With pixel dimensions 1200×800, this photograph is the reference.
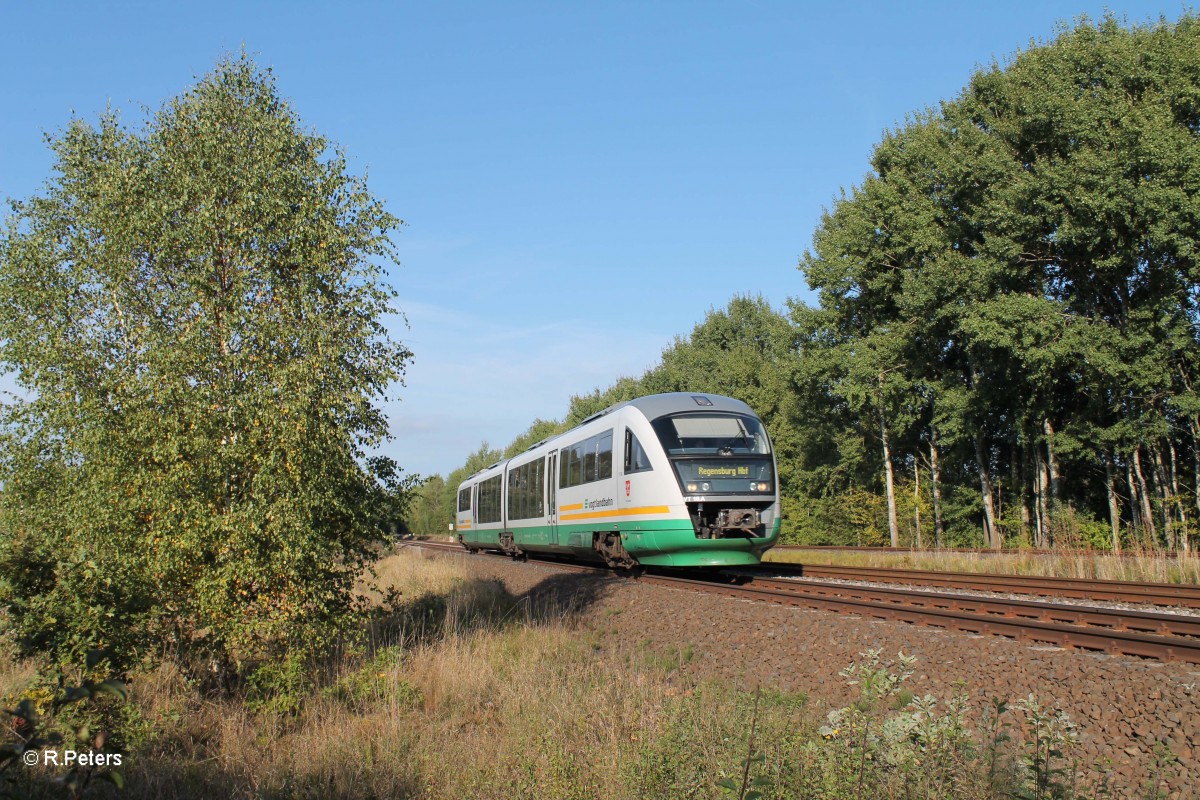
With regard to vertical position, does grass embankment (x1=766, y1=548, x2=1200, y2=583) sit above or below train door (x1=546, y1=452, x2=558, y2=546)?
below

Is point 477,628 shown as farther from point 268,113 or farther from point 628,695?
point 268,113

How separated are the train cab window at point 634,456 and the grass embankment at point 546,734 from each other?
4.57 m

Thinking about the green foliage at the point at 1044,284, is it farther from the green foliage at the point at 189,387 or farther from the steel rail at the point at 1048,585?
the green foliage at the point at 189,387

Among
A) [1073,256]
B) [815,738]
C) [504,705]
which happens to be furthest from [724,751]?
[1073,256]

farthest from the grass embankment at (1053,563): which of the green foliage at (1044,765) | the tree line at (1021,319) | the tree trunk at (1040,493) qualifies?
the green foliage at (1044,765)

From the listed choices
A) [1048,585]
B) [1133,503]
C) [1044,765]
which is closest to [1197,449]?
[1133,503]

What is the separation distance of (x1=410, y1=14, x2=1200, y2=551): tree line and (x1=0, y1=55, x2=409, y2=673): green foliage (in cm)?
541

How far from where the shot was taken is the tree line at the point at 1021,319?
22.0m

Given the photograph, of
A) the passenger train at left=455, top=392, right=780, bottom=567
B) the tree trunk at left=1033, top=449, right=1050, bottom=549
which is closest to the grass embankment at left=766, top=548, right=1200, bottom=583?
the passenger train at left=455, top=392, right=780, bottom=567

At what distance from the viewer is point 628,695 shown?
7.49 meters

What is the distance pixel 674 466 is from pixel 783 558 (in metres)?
12.2

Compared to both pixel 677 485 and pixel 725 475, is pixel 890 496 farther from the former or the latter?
pixel 677 485

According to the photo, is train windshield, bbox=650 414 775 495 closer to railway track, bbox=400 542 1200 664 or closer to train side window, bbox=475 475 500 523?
railway track, bbox=400 542 1200 664

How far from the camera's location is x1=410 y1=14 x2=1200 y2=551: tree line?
21969 millimetres
